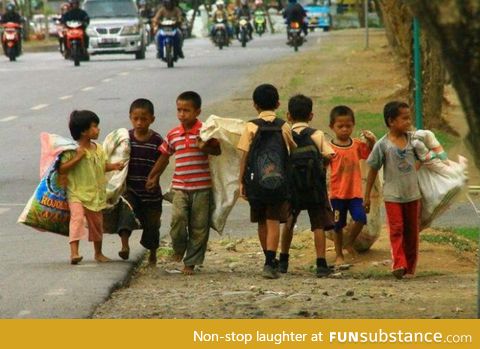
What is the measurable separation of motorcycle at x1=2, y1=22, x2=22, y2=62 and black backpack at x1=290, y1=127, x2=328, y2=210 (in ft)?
110

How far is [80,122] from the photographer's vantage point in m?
10.5

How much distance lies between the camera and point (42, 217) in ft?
34.6

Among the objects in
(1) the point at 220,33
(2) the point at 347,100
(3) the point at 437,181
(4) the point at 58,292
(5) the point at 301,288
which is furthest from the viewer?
(1) the point at 220,33

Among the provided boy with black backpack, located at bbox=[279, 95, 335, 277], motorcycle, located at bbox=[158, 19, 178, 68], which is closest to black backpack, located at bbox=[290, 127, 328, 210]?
boy with black backpack, located at bbox=[279, 95, 335, 277]

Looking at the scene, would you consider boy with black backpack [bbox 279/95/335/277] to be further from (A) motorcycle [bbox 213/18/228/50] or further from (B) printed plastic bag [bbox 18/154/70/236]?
(A) motorcycle [bbox 213/18/228/50]

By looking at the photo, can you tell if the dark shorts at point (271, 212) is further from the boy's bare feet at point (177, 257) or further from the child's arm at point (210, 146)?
the boy's bare feet at point (177, 257)

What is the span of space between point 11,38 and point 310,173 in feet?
111

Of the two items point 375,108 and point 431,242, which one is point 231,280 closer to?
point 431,242

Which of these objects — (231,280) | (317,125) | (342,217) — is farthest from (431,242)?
(317,125)

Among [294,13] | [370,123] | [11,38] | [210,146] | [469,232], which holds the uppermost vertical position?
[210,146]

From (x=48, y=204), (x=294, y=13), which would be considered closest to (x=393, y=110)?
(x=48, y=204)

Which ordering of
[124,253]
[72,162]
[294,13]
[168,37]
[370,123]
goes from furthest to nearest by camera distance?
[294,13] < [168,37] < [370,123] < [124,253] < [72,162]

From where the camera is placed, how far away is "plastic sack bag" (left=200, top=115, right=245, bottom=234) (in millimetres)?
A: 10312

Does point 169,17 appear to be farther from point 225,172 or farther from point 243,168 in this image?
point 243,168
